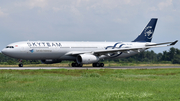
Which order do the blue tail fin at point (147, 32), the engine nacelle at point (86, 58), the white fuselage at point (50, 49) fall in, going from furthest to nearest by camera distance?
the blue tail fin at point (147, 32)
the engine nacelle at point (86, 58)
the white fuselage at point (50, 49)

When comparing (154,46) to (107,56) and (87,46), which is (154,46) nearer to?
(107,56)

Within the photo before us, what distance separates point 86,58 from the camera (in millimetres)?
41031

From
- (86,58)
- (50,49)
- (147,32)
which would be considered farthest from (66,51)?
(147,32)

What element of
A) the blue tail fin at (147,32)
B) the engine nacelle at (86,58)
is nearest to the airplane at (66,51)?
the engine nacelle at (86,58)

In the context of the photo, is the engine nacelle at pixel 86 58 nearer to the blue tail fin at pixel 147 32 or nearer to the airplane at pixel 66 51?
the airplane at pixel 66 51

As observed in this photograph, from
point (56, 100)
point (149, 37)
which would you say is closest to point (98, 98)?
point (56, 100)

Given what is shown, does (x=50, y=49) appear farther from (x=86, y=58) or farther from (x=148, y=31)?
(x=148, y=31)

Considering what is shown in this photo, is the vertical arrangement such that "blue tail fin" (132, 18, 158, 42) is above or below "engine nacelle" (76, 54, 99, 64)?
above

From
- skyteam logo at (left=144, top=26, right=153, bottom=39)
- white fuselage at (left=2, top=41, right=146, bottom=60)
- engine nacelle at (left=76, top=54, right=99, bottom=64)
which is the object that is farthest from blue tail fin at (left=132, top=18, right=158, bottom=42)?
engine nacelle at (left=76, top=54, right=99, bottom=64)

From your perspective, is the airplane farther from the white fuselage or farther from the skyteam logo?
the skyteam logo

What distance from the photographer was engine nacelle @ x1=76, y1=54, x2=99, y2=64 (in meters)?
40.9

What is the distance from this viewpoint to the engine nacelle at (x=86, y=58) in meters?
40.9

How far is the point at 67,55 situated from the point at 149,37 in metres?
19.4

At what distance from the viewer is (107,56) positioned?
45.8 meters
